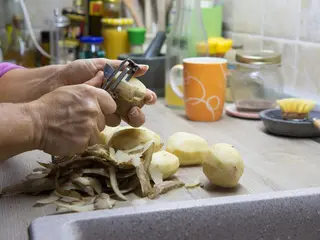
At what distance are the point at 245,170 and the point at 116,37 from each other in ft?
3.30

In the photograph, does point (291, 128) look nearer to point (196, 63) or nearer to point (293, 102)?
point (293, 102)

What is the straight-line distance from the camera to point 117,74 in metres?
0.71

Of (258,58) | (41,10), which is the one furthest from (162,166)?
(41,10)

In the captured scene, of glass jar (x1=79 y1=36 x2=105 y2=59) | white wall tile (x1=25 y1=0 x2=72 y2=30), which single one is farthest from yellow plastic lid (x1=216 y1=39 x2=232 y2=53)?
white wall tile (x1=25 y1=0 x2=72 y2=30)

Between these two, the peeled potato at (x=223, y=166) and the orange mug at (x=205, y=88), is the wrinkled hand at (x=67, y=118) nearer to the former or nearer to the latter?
the peeled potato at (x=223, y=166)

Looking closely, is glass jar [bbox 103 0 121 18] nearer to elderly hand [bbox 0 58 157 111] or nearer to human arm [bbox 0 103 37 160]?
elderly hand [bbox 0 58 157 111]

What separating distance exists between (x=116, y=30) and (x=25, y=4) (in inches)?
17.5

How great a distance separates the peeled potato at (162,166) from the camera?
680mm

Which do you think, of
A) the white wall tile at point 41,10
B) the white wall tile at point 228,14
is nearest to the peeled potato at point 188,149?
the white wall tile at point 228,14

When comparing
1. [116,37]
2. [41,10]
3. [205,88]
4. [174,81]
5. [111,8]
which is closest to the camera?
[205,88]

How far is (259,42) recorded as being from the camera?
1333mm

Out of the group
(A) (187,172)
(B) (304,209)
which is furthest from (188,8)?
(B) (304,209)

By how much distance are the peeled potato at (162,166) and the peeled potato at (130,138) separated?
4 cm

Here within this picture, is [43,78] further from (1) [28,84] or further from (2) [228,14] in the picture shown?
(2) [228,14]
